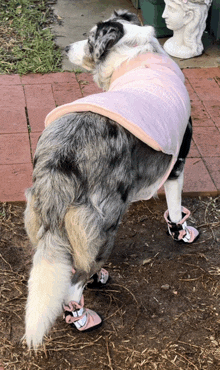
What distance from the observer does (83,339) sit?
291 centimetres

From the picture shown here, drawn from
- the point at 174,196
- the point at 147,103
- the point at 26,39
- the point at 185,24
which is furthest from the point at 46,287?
the point at 26,39

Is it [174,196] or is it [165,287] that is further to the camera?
[174,196]

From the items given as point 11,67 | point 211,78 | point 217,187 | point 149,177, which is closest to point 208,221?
point 217,187

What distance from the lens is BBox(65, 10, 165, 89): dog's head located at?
318 cm

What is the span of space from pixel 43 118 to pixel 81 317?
2327 mm

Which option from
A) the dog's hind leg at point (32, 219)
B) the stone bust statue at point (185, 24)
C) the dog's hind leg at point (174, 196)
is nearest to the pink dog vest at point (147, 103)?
the dog's hind leg at point (174, 196)

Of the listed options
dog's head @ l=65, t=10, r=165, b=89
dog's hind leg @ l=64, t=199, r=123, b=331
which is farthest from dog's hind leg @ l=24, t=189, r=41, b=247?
dog's head @ l=65, t=10, r=165, b=89

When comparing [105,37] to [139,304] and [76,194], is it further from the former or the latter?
[139,304]

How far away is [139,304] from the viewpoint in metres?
3.14

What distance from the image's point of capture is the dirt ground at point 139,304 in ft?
9.21

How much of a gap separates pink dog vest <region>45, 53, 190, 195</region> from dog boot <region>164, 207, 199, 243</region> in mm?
665

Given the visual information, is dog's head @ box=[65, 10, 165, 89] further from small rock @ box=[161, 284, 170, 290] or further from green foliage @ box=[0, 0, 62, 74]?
green foliage @ box=[0, 0, 62, 74]

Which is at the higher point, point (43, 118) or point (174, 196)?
point (174, 196)

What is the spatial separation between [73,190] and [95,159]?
0.60 ft
